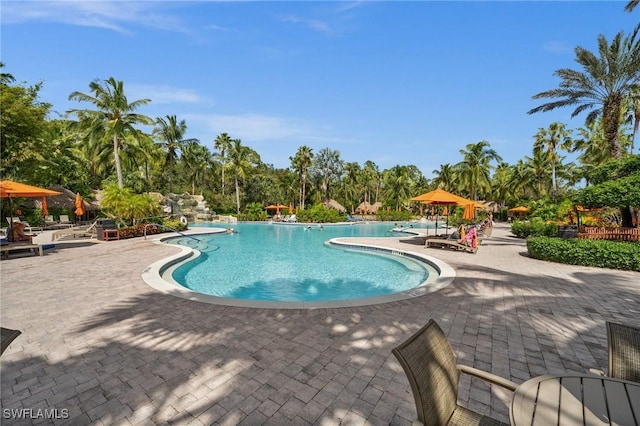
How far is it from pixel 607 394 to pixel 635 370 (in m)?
0.77

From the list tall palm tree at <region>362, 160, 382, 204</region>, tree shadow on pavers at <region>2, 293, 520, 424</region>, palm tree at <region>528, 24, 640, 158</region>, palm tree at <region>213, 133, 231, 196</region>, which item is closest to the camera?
tree shadow on pavers at <region>2, 293, 520, 424</region>

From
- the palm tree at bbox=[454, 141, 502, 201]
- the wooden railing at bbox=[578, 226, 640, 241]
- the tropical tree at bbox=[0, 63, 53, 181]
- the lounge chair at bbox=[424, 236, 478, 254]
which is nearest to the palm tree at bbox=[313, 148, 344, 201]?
the palm tree at bbox=[454, 141, 502, 201]

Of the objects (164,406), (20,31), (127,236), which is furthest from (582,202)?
(127,236)

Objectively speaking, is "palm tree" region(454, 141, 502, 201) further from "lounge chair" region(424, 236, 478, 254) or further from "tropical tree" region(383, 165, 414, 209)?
"lounge chair" region(424, 236, 478, 254)

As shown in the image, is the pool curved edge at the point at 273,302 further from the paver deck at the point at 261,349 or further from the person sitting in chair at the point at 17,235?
the person sitting in chair at the point at 17,235

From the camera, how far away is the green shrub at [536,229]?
15.3 metres

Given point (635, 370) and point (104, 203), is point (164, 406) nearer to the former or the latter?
point (635, 370)

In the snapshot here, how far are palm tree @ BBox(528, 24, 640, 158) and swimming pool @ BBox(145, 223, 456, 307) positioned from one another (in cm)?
1179

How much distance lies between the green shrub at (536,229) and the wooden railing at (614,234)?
8.16 ft

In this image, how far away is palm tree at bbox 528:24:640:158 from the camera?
41.9ft

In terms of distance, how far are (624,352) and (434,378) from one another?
1661 millimetres

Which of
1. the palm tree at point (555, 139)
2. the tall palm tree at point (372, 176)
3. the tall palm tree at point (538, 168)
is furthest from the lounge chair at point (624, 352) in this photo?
the tall palm tree at point (372, 176)

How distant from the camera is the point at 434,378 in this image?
2.04 metres

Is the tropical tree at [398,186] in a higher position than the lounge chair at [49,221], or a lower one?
higher
